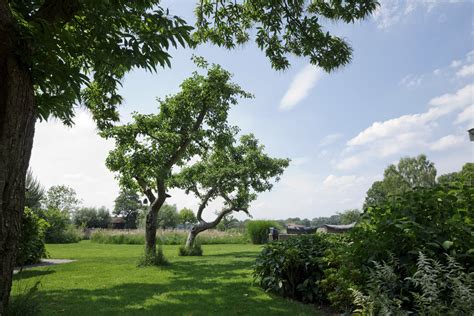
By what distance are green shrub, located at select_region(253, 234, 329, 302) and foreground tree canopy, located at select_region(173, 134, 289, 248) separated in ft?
39.9

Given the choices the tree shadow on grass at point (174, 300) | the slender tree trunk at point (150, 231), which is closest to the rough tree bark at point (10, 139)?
the tree shadow on grass at point (174, 300)

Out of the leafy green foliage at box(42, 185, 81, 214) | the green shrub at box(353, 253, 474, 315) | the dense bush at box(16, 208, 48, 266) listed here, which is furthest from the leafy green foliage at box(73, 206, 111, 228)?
the green shrub at box(353, 253, 474, 315)

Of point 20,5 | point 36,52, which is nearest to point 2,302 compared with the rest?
point 36,52

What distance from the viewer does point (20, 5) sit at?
336 centimetres

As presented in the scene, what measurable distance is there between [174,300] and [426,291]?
4.19 m

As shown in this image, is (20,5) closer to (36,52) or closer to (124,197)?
(36,52)

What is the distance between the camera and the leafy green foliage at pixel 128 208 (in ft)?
249

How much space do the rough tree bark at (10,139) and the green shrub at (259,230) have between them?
2651 cm

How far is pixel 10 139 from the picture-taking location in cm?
286

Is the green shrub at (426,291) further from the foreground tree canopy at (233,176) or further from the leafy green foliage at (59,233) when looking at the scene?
the leafy green foliage at (59,233)

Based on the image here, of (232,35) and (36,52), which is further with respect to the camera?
(232,35)

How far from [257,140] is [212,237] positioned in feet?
45.4

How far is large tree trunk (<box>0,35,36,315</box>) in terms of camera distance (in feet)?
9.24

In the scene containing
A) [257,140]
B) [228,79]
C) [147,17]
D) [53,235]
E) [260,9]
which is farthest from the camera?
[53,235]
